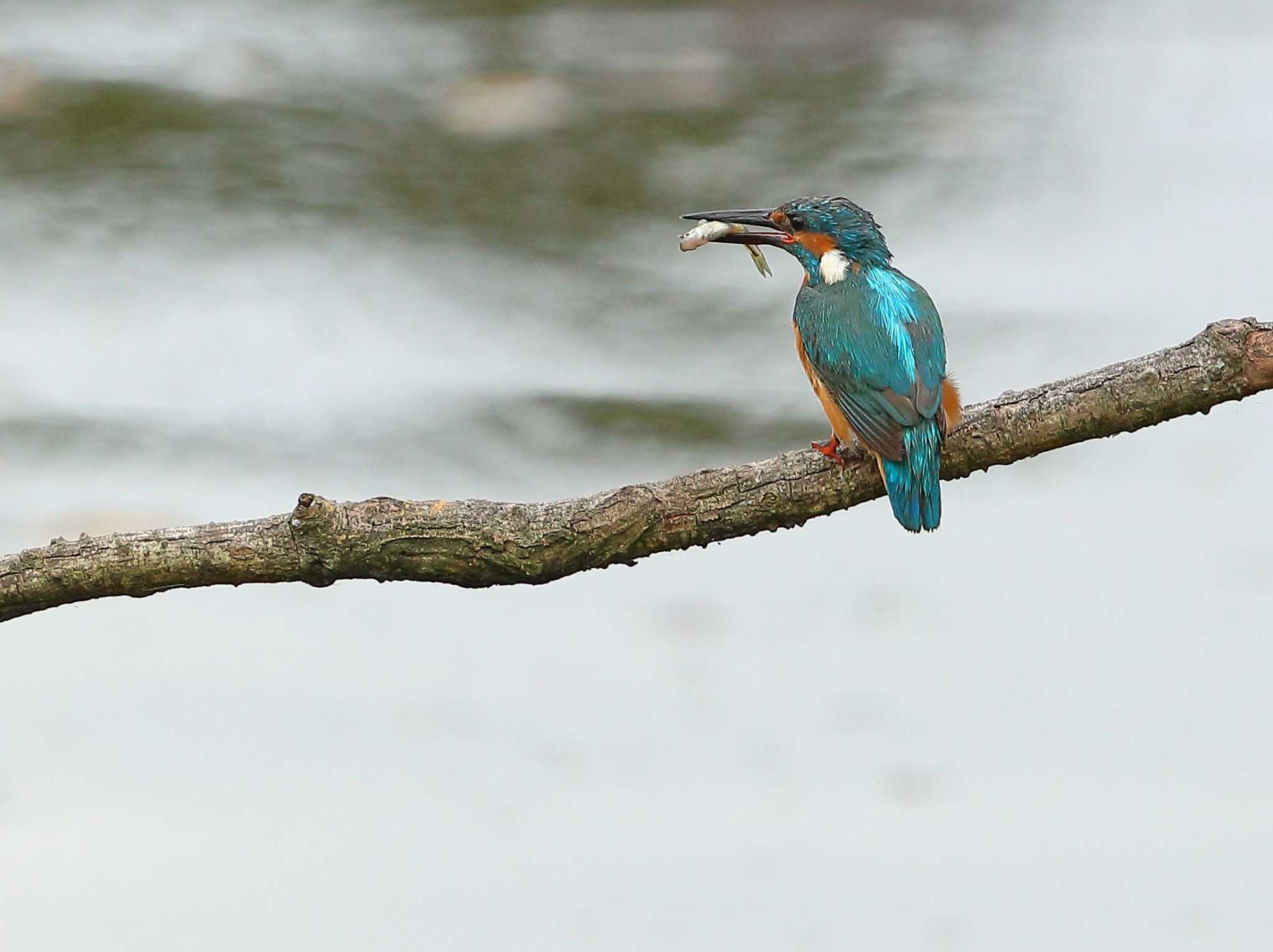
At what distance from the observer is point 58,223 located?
19.2 ft

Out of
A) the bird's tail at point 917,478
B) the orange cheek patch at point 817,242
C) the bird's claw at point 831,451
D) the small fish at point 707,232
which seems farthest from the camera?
the orange cheek patch at point 817,242

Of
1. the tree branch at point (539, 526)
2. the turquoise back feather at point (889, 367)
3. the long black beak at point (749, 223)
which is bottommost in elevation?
the tree branch at point (539, 526)

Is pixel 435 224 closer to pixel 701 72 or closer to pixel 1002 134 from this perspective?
pixel 701 72

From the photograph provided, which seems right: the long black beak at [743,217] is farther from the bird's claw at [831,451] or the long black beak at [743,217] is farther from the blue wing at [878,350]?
the bird's claw at [831,451]

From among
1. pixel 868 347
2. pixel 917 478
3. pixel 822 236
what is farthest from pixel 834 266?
pixel 917 478

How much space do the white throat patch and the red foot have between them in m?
0.47

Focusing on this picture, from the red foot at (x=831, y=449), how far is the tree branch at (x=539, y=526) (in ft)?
0.18

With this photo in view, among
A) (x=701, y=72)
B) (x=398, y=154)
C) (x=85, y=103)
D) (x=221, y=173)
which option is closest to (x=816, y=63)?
(x=701, y=72)

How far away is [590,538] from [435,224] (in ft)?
12.5

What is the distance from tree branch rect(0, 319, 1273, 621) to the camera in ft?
6.60

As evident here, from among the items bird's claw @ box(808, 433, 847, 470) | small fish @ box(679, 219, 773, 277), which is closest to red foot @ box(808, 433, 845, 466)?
bird's claw @ box(808, 433, 847, 470)

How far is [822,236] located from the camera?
2.86m

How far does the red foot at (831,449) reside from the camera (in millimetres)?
2248

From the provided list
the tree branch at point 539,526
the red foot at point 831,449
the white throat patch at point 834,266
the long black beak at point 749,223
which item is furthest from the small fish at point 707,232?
the tree branch at point 539,526
